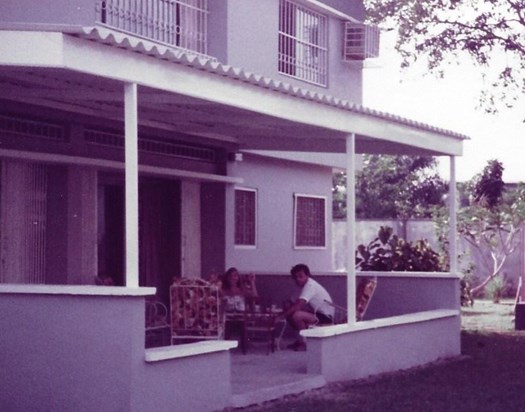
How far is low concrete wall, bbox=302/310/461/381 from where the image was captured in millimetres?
13812

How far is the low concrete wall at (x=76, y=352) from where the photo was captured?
414 inches

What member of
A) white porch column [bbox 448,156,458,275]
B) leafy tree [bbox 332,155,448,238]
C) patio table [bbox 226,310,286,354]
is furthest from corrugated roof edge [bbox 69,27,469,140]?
leafy tree [bbox 332,155,448,238]

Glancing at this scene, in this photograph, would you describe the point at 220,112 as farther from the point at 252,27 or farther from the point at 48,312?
the point at 252,27

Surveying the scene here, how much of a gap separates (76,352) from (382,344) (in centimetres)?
569

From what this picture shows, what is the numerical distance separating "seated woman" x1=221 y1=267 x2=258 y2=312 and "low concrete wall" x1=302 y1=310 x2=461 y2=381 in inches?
71.3

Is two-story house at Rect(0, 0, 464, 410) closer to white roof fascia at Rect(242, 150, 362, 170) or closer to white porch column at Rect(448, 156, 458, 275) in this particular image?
white roof fascia at Rect(242, 150, 362, 170)

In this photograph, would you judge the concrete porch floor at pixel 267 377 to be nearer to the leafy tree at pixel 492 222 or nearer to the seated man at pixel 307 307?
the seated man at pixel 307 307

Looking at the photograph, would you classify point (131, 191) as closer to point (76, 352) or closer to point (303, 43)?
point (76, 352)

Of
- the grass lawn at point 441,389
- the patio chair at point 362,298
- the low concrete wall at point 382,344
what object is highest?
the patio chair at point 362,298

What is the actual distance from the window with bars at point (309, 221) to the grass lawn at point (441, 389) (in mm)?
5011

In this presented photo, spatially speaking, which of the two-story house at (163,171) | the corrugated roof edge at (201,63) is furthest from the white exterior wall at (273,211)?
the corrugated roof edge at (201,63)

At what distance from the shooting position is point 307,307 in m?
16.2

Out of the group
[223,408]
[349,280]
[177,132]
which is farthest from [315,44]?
[223,408]

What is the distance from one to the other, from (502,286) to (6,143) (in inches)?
784
